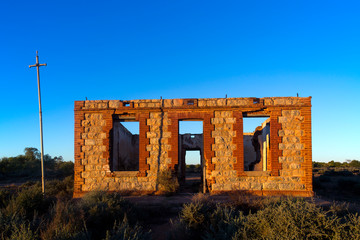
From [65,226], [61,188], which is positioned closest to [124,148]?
[61,188]

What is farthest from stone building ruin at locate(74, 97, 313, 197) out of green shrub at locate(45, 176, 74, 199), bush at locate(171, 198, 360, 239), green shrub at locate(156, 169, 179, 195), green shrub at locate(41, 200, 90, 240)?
bush at locate(171, 198, 360, 239)

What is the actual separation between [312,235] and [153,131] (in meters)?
7.62

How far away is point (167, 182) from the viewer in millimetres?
9969

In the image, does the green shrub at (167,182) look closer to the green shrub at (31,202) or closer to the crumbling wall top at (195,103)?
the crumbling wall top at (195,103)

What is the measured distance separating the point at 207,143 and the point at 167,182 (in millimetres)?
2298

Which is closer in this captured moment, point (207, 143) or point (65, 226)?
point (65, 226)

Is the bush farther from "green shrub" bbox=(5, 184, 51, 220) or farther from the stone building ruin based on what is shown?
the stone building ruin

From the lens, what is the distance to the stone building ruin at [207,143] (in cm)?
1008

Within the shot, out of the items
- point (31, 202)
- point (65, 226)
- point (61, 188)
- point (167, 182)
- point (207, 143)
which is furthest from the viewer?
point (61, 188)

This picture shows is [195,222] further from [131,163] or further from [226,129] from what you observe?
[131,163]

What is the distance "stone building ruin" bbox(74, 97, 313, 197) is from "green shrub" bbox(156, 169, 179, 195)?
0.76 feet

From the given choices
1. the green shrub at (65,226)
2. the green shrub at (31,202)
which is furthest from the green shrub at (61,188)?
the green shrub at (65,226)

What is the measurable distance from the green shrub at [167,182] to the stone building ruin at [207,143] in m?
0.23

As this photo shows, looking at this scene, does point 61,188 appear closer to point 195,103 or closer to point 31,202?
point 31,202
